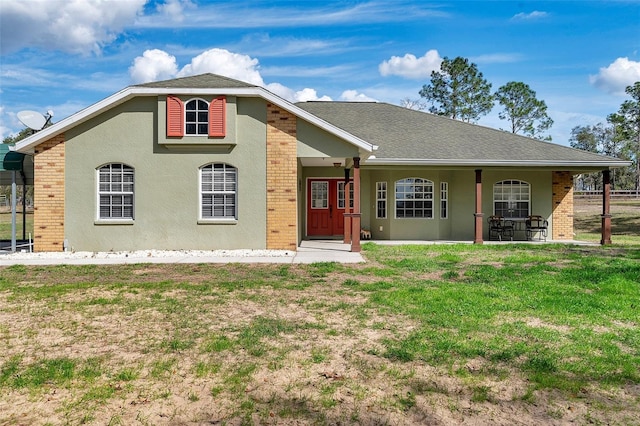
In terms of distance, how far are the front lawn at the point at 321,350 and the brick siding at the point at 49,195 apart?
14.0ft

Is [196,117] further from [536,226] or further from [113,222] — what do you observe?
[536,226]

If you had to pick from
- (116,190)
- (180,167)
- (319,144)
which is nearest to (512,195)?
(319,144)

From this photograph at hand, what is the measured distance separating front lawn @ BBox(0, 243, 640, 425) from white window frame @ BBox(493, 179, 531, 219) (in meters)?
8.84

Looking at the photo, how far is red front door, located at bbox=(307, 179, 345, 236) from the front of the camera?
56.5 feet

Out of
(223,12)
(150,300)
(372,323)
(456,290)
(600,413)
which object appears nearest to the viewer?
(600,413)

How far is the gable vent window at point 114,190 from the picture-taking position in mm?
12539

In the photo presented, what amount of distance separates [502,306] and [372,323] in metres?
2.01

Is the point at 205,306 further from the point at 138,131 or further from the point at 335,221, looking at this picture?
the point at 335,221

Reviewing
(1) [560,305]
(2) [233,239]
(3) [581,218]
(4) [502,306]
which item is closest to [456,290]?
(4) [502,306]

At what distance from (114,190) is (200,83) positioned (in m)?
3.85

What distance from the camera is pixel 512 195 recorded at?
55.2ft

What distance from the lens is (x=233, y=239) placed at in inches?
497

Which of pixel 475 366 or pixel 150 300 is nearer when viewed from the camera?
pixel 475 366

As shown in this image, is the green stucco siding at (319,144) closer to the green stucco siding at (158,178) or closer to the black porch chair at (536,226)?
the green stucco siding at (158,178)
